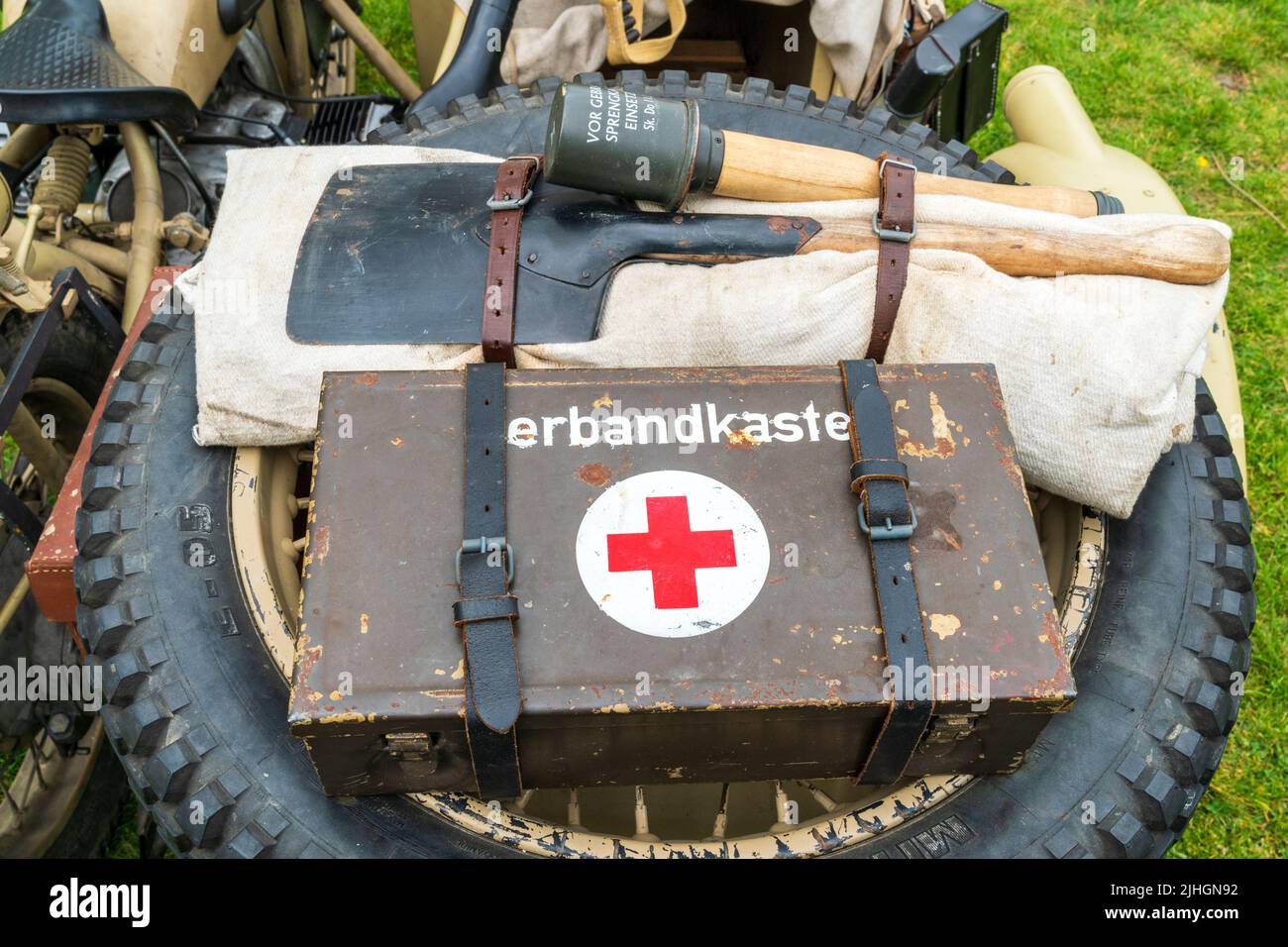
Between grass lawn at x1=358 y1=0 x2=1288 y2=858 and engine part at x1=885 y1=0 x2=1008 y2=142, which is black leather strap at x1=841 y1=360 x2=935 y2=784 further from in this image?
grass lawn at x1=358 y1=0 x2=1288 y2=858

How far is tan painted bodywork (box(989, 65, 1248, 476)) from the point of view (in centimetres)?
239

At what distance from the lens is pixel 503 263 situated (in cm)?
196

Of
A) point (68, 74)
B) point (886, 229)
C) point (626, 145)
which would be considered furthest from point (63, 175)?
point (886, 229)

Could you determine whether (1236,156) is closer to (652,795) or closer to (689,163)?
(689,163)

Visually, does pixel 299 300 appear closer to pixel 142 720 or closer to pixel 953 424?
pixel 142 720

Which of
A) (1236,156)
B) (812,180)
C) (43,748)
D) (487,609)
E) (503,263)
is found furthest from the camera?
(1236,156)

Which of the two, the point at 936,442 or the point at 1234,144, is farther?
the point at 1234,144

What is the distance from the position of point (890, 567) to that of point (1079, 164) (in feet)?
5.12

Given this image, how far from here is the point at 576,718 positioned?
4.97 feet

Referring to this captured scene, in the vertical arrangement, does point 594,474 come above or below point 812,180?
below

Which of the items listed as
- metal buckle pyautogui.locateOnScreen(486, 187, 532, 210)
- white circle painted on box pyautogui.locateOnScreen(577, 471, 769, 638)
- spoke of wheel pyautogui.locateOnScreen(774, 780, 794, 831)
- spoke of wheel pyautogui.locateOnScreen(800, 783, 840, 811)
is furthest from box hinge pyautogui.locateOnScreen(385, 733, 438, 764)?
metal buckle pyautogui.locateOnScreen(486, 187, 532, 210)

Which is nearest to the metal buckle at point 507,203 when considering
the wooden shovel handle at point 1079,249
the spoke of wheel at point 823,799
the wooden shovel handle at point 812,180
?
the wooden shovel handle at point 812,180
